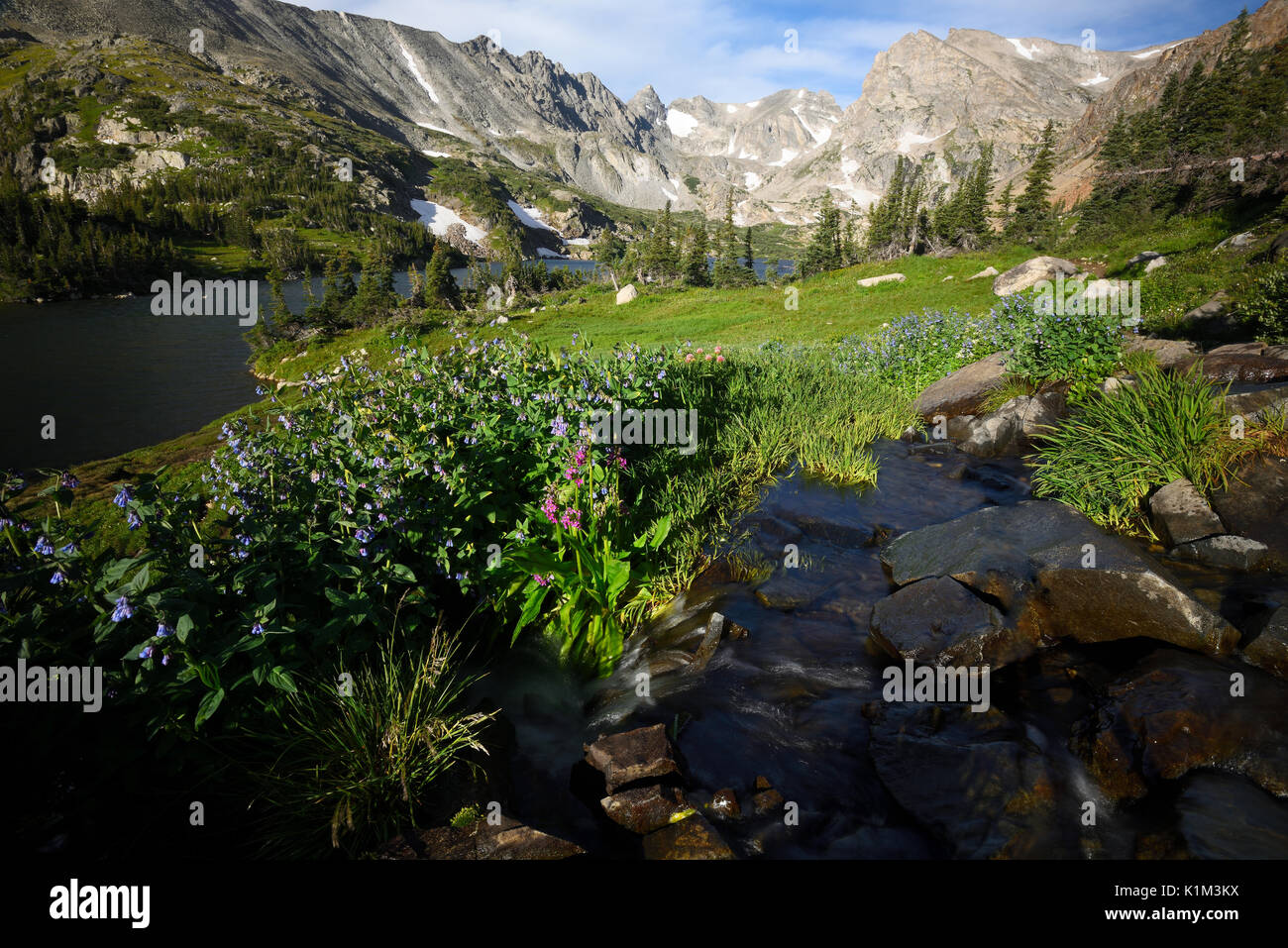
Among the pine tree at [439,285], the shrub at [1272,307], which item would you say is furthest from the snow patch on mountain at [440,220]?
the shrub at [1272,307]

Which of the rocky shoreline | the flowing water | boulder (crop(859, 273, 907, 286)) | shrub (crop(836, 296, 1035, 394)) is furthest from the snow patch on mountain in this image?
the rocky shoreline

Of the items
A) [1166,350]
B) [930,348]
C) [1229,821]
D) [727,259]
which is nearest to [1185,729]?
[1229,821]

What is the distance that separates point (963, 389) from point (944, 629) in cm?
823

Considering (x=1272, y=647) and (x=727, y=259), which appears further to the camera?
(x=727, y=259)

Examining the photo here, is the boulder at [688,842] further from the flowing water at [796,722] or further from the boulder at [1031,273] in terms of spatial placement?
the boulder at [1031,273]

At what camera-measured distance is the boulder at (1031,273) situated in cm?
2034

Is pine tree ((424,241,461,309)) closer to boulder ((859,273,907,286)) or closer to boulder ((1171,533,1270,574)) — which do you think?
boulder ((859,273,907,286))

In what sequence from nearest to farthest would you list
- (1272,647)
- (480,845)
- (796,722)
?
(480,845), (1272,647), (796,722)

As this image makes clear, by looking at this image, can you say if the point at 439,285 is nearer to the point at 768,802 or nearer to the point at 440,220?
the point at 768,802

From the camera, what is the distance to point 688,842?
10.5ft

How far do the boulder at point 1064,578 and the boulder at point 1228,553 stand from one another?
1099 millimetres
